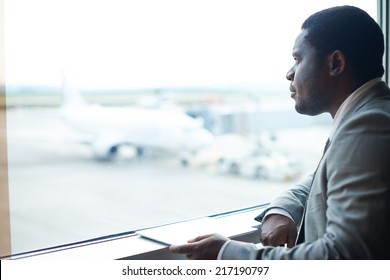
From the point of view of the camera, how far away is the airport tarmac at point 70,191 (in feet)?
4.00

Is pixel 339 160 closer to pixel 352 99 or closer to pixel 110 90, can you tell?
pixel 352 99

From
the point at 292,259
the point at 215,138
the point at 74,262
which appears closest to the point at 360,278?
the point at 292,259

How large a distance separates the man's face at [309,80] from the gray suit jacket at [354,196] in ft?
0.40

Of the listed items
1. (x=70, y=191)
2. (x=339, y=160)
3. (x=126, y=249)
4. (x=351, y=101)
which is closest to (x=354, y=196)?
(x=339, y=160)

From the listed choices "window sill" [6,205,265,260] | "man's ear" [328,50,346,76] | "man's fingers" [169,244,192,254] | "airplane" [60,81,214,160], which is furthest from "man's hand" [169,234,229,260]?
"airplane" [60,81,214,160]

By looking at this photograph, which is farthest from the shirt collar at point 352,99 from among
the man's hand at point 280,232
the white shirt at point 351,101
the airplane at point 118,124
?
the airplane at point 118,124

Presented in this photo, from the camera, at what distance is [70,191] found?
5.96ft

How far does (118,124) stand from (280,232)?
103cm

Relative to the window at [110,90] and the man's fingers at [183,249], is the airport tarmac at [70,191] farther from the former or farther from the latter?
the man's fingers at [183,249]

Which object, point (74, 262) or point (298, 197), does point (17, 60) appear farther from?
point (298, 197)

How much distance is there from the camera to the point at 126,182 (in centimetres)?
232

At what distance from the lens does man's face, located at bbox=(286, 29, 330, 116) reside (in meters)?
1.08

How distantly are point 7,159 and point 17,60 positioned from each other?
0.86 feet

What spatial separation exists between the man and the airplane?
0.70 meters
